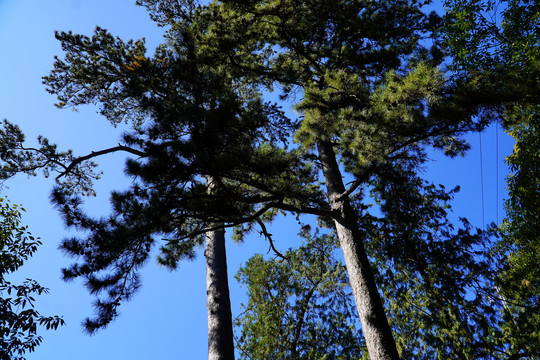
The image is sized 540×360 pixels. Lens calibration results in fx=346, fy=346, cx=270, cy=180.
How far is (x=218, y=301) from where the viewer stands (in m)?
5.72

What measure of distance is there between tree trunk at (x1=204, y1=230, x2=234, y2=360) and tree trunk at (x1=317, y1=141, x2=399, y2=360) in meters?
2.07

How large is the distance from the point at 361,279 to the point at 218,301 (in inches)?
93.2

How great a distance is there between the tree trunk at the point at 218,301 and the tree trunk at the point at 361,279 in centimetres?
207

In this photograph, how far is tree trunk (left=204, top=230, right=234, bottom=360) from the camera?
5.27 m

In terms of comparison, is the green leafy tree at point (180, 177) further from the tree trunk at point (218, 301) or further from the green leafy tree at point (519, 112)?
the green leafy tree at point (519, 112)

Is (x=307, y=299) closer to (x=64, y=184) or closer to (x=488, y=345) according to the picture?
(x=488, y=345)

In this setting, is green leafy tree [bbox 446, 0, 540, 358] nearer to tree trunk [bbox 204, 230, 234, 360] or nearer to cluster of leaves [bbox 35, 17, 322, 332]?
cluster of leaves [bbox 35, 17, 322, 332]

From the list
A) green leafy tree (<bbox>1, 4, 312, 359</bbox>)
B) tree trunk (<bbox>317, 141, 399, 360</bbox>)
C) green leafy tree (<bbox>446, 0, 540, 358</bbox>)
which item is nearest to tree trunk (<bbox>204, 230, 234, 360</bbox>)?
green leafy tree (<bbox>1, 4, 312, 359</bbox>)

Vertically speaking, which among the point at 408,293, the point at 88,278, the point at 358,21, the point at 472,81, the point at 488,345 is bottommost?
the point at 488,345

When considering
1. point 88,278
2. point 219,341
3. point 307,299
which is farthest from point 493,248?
point 88,278

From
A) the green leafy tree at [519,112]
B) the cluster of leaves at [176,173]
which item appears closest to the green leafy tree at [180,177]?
the cluster of leaves at [176,173]

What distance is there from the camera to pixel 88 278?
4.44 meters

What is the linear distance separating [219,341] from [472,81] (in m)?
5.09

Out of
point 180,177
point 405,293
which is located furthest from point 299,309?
point 180,177
